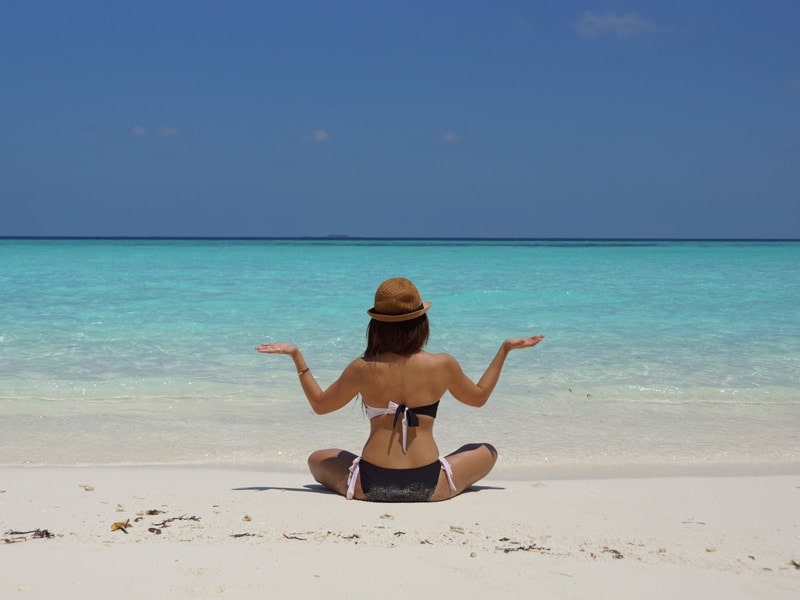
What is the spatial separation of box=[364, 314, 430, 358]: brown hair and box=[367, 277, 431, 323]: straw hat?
74 millimetres

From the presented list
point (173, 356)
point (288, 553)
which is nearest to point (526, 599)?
point (288, 553)

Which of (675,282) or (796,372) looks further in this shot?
(675,282)

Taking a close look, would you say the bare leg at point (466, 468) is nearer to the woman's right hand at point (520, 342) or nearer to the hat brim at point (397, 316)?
the woman's right hand at point (520, 342)

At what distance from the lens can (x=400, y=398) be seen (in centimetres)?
420

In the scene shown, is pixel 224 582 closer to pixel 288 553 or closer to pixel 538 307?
pixel 288 553

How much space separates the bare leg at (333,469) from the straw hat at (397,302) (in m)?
0.82

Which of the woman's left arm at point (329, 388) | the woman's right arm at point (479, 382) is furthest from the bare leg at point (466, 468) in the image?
the woman's left arm at point (329, 388)

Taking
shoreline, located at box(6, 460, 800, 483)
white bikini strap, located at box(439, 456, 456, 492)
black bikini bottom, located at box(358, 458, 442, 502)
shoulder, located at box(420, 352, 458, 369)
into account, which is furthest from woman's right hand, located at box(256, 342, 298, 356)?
shoreline, located at box(6, 460, 800, 483)

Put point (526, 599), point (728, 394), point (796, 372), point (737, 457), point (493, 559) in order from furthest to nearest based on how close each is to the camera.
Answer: point (796, 372) → point (728, 394) → point (737, 457) → point (493, 559) → point (526, 599)

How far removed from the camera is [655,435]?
6016 mm

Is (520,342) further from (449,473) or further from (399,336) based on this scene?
(449,473)

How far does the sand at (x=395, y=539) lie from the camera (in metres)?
2.90

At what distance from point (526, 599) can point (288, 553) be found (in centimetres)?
93

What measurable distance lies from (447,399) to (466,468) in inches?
116
